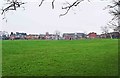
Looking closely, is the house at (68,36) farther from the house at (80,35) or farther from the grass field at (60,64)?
the grass field at (60,64)

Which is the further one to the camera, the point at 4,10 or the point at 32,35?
the point at 32,35

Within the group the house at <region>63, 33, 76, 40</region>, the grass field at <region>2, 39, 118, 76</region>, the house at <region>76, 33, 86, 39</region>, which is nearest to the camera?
the grass field at <region>2, 39, 118, 76</region>

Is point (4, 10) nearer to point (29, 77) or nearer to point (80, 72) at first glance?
point (29, 77)

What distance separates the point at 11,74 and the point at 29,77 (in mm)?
1494

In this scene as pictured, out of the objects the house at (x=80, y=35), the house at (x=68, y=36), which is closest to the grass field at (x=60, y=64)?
the house at (x=68, y=36)

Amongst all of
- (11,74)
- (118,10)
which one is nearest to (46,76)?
(11,74)

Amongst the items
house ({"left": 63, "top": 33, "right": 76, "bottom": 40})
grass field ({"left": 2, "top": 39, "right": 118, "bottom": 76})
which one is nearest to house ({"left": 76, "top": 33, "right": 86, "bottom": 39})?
house ({"left": 63, "top": 33, "right": 76, "bottom": 40})

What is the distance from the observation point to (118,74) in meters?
15.9

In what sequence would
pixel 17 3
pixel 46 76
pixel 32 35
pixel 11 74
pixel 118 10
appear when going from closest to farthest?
pixel 17 3, pixel 118 10, pixel 46 76, pixel 11 74, pixel 32 35

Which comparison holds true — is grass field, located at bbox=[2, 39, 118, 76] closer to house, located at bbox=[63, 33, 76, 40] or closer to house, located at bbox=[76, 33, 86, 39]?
house, located at bbox=[63, 33, 76, 40]

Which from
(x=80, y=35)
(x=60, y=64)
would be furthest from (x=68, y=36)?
(x=60, y=64)

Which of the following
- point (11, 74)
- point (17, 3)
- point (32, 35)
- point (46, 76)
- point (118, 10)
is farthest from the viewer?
point (32, 35)

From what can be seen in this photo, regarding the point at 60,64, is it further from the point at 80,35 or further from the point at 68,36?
the point at 80,35

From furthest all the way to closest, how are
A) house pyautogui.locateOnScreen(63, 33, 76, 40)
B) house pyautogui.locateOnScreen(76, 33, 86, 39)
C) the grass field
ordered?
house pyautogui.locateOnScreen(76, 33, 86, 39)
house pyautogui.locateOnScreen(63, 33, 76, 40)
the grass field
